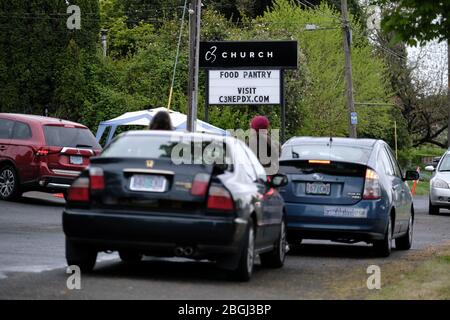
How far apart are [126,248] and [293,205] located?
4.61m

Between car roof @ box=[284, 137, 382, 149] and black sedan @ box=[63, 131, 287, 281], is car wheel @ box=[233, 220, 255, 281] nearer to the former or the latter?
black sedan @ box=[63, 131, 287, 281]

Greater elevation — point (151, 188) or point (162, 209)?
point (151, 188)

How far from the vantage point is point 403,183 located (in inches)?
672

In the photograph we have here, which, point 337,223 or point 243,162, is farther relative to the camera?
point 337,223

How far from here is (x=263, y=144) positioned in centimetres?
1614

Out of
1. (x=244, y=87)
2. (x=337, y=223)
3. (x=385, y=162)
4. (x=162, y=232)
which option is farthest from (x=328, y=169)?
(x=244, y=87)

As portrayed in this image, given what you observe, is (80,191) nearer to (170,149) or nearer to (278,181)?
(170,149)

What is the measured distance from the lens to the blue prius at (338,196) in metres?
14.8

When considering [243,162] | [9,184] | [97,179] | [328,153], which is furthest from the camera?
[9,184]

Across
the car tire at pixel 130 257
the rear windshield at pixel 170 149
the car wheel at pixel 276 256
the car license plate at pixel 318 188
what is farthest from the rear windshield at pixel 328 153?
the rear windshield at pixel 170 149

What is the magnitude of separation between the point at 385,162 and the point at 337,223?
160 centimetres

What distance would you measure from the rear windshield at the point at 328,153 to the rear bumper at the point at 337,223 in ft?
2.03

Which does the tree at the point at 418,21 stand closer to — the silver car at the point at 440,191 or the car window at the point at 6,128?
the car window at the point at 6,128

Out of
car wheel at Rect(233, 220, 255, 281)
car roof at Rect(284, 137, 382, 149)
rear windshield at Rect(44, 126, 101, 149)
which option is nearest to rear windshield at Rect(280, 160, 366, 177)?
car roof at Rect(284, 137, 382, 149)
